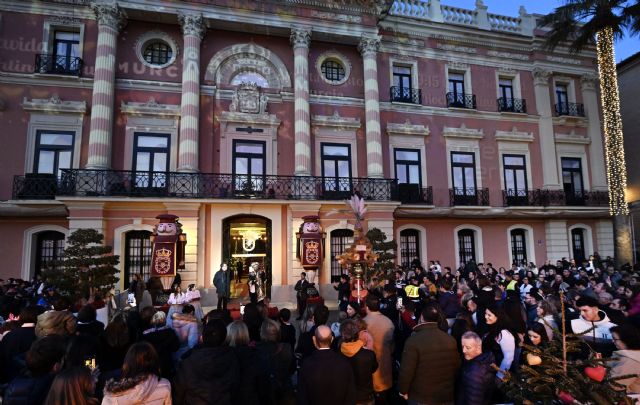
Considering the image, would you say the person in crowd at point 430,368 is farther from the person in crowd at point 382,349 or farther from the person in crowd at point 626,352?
the person in crowd at point 626,352

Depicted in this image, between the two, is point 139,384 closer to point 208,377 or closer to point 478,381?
point 208,377

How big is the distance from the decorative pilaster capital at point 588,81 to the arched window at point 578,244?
8.39 metres

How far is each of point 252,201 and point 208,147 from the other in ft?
11.7

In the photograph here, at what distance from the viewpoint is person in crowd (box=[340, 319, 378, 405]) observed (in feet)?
13.0

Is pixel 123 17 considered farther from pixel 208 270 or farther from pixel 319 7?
Answer: pixel 208 270

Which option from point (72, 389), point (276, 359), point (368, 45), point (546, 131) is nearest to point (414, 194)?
point (368, 45)

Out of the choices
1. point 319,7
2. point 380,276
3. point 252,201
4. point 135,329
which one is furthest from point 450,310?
point 319,7

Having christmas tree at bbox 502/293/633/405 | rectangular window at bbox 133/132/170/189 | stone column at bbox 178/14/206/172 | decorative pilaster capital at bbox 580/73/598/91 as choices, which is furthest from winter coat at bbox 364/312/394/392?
decorative pilaster capital at bbox 580/73/598/91

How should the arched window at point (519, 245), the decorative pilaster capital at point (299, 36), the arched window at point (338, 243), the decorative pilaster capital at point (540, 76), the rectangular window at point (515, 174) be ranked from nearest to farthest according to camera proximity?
the arched window at point (338, 243) → the decorative pilaster capital at point (299, 36) → the arched window at point (519, 245) → the rectangular window at point (515, 174) → the decorative pilaster capital at point (540, 76)

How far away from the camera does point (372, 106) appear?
1791cm

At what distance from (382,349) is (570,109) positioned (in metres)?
22.5

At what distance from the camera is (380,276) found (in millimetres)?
13414

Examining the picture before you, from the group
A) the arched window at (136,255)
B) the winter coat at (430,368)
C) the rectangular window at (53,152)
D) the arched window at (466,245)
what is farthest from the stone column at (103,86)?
the arched window at (466,245)

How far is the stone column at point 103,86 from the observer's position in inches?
581
